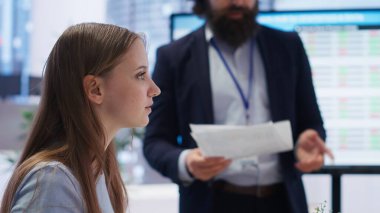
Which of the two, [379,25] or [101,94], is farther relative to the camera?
[379,25]

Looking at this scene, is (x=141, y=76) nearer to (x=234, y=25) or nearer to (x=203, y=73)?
(x=203, y=73)

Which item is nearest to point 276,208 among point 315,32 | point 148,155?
point 148,155

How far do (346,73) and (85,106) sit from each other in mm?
1509

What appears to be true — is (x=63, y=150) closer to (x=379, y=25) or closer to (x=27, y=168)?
(x=27, y=168)

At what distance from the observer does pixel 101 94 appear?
1050 mm

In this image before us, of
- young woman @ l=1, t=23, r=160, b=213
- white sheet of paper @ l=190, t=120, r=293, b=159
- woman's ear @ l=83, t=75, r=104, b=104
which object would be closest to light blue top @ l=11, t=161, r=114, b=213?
young woman @ l=1, t=23, r=160, b=213

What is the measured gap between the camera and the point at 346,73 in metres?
Answer: 2.26

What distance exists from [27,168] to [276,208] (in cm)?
108

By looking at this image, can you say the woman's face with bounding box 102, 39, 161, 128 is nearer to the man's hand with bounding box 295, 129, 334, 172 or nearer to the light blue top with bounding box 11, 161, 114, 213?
the light blue top with bounding box 11, 161, 114, 213

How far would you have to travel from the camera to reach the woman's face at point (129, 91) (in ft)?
3.48

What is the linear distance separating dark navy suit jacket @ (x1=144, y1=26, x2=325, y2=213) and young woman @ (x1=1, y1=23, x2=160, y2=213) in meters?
0.72

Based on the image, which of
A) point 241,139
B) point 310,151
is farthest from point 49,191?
point 310,151

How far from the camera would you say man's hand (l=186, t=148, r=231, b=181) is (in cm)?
166

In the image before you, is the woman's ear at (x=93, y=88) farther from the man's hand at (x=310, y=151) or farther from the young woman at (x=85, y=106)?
the man's hand at (x=310, y=151)
